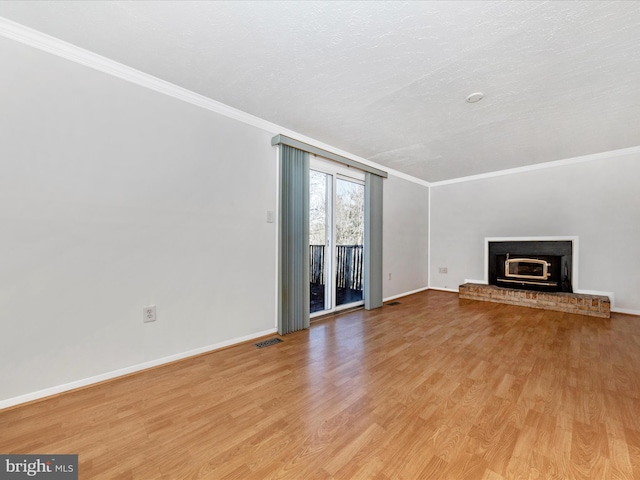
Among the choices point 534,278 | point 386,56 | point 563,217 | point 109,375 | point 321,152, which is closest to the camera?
point 386,56

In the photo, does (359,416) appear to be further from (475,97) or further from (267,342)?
(475,97)

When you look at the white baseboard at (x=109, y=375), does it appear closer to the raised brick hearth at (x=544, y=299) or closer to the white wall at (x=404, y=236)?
the white wall at (x=404, y=236)

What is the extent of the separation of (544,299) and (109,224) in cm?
569

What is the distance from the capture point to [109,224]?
6.59 ft

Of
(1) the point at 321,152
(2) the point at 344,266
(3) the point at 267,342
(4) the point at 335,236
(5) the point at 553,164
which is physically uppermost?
(5) the point at 553,164

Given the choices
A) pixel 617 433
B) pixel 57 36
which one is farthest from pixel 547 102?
pixel 57 36

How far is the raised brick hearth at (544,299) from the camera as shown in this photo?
373 centimetres

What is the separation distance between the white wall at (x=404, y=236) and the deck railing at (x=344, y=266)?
46cm

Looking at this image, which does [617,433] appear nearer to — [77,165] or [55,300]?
[55,300]

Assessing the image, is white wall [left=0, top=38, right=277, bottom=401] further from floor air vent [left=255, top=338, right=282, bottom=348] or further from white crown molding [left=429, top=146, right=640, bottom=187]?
white crown molding [left=429, top=146, right=640, bottom=187]

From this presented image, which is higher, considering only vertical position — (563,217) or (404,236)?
(563,217)

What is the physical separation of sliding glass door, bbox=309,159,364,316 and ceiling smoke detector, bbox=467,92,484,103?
181 centimetres

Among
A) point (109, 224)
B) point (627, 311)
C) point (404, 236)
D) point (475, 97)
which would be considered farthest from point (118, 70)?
point (627, 311)

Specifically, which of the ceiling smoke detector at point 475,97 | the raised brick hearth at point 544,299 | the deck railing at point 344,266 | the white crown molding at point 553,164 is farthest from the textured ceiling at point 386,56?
the raised brick hearth at point 544,299
